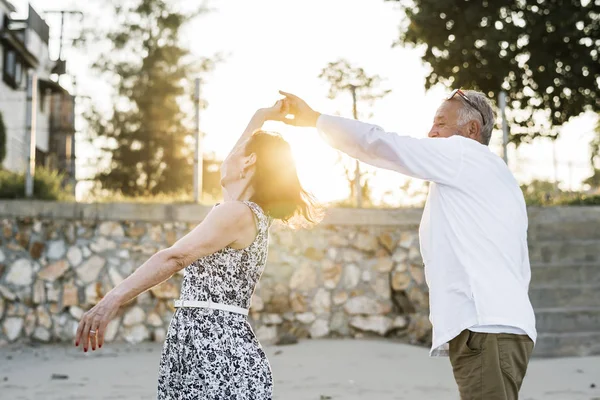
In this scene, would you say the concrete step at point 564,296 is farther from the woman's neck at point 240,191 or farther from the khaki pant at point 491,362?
the woman's neck at point 240,191

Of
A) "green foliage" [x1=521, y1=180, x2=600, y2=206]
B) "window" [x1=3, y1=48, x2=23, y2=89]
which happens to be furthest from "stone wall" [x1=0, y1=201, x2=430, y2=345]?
"window" [x1=3, y1=48, x2=23, y2=89]

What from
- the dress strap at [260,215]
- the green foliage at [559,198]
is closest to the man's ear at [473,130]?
the dress strap at [260,215]

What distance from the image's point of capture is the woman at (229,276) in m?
2.51

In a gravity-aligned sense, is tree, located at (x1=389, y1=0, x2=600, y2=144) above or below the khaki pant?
above

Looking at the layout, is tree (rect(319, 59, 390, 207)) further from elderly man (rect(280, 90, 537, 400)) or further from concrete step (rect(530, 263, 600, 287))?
elderly man (rect(280, 90, 537, 400))

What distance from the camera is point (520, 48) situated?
1365cm

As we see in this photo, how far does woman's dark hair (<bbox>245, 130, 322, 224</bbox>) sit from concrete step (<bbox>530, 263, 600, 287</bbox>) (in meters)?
5.94

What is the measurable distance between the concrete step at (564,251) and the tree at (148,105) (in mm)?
14534

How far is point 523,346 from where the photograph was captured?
245cm

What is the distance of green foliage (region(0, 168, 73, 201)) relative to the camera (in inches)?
326

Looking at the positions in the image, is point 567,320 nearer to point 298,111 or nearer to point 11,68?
point 298,111

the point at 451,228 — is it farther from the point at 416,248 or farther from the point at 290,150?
the point at 416,248

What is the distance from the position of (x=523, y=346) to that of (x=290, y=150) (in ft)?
3.29

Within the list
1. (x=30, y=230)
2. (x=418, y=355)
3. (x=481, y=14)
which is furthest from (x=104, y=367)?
(x=481, y=14)
